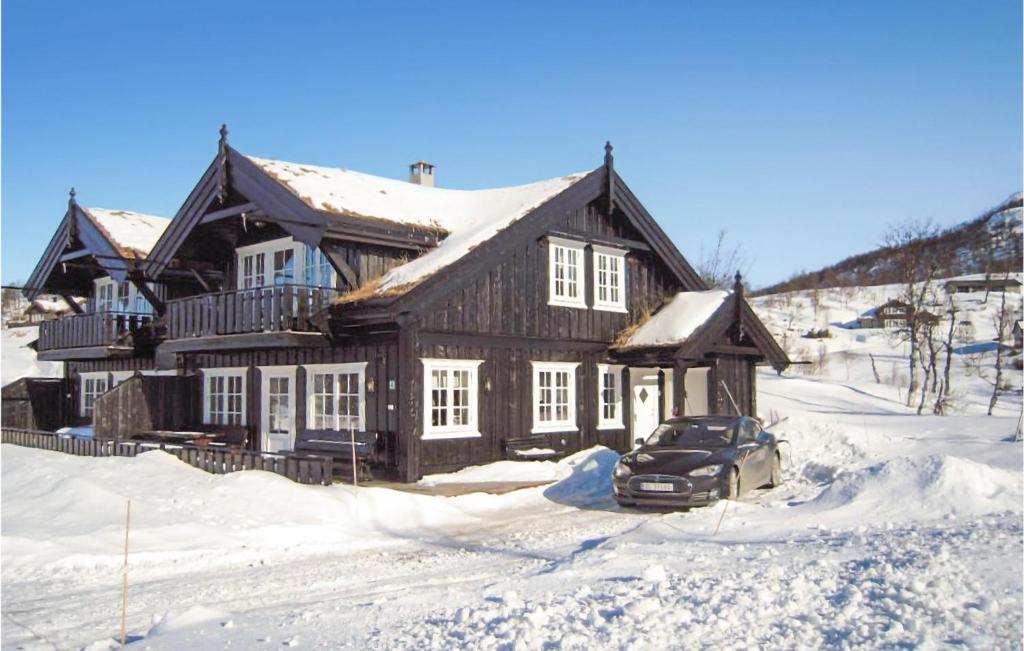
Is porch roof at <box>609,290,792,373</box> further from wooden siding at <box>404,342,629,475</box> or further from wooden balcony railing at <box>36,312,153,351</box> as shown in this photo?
wooden balcony railing at <box>36,312,153,351</box>

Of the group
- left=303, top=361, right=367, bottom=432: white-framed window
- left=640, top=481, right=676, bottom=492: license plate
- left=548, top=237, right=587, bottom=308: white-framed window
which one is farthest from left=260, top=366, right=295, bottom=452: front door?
left=640, top=481, right=676, bottom=492: license plate

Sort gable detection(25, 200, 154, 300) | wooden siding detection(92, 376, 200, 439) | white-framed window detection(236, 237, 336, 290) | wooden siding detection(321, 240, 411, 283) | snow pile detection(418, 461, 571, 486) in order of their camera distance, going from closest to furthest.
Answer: snow pile detection(418, 461, 571, 486) → wooden siding detection(321, 240, 411, 283) → white-framed window detection(236, 237, 336, 290) → wooden siding detection(92, 376, 200, 439) → gable detection(25, 200, 154, 300)

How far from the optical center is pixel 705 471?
12633mm

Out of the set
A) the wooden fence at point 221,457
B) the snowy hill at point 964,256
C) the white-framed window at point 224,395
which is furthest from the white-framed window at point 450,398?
the snowy hill at point 964,256

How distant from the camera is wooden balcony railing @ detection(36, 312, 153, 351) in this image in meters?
22.9

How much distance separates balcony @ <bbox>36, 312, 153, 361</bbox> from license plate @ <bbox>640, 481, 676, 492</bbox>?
51.8 feet

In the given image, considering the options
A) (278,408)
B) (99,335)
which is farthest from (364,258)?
(99,335)

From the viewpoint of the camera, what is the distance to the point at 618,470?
43.5 ft

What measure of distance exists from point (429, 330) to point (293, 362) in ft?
13.3

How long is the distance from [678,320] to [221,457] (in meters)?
10.9

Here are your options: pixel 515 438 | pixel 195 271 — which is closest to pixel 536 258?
pixel 515 438

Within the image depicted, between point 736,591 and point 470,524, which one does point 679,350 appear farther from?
point 736,591

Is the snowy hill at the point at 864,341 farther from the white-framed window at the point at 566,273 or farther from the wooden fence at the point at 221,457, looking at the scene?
the wooden fence at the point at 221,457

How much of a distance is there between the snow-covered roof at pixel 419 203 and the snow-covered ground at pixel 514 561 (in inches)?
180
